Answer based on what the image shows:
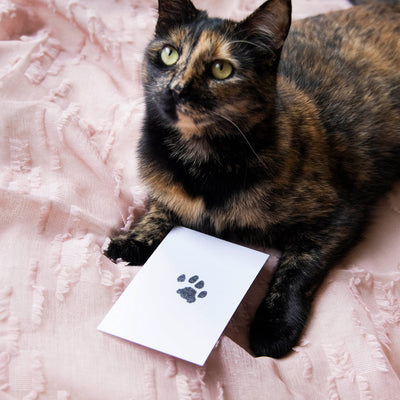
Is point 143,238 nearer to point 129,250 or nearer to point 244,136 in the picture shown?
point 129,250

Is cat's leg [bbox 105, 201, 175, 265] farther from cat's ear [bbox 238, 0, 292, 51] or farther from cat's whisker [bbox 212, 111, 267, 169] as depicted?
cat's ear [bbox 238, 0, 292, 51]

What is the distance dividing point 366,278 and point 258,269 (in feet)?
0.93

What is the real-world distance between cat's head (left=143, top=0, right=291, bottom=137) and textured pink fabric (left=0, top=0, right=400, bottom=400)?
418 millimetres

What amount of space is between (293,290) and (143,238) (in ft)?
1.38

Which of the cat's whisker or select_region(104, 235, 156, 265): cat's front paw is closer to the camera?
the cat's whisker

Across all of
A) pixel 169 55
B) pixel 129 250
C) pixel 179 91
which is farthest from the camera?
pixel 129 250

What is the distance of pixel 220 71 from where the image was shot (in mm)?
1017

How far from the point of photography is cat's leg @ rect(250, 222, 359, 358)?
43.6 inches

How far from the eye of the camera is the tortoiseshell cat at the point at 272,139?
1.02m

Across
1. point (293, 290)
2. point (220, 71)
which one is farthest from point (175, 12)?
point (293, 290)

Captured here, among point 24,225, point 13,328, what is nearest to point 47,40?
point 24,225

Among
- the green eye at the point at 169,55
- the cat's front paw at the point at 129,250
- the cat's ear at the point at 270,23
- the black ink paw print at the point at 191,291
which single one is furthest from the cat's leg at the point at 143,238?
the cat's ear at the point at 270,23

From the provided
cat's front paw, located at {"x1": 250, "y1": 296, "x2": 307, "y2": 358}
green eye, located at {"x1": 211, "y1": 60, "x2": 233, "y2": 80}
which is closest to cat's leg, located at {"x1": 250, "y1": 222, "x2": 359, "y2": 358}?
cat's front paw, located at {"x1": 250, "y1": 296, "x2": 307, "y2": 358}

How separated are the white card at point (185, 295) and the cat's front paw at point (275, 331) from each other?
7 centimetres
